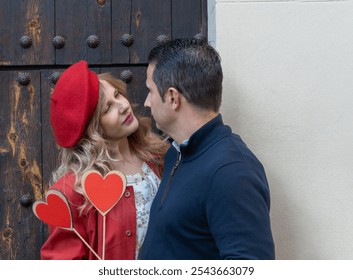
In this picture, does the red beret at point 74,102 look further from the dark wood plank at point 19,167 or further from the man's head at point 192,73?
the dark wood plank at point 19,167

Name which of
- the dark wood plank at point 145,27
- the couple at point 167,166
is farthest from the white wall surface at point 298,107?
the couple at point 167,166

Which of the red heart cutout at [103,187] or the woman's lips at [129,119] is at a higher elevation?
the woman's lips at [129,119]

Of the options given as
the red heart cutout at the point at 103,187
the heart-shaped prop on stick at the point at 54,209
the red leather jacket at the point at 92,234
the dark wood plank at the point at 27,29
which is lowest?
the red leather jacket at the point at 92,234

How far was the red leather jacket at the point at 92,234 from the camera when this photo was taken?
1389 millimetres

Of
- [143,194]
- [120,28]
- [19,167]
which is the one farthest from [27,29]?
[143,194]

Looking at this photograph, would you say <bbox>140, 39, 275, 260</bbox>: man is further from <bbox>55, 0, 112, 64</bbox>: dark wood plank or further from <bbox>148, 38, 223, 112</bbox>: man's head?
<bbox>55, 0, 112, 64</bbox>: dark wood plank

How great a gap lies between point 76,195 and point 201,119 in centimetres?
35

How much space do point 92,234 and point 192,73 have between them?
1.47 ft

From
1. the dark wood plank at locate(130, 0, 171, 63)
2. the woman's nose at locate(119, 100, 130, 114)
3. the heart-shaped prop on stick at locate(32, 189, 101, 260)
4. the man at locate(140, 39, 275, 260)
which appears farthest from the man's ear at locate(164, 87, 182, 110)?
the dark wood plank at locate(130, 0, 171, 63)

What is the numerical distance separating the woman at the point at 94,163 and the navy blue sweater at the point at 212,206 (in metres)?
0.09

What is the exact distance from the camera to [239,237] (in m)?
1.14
